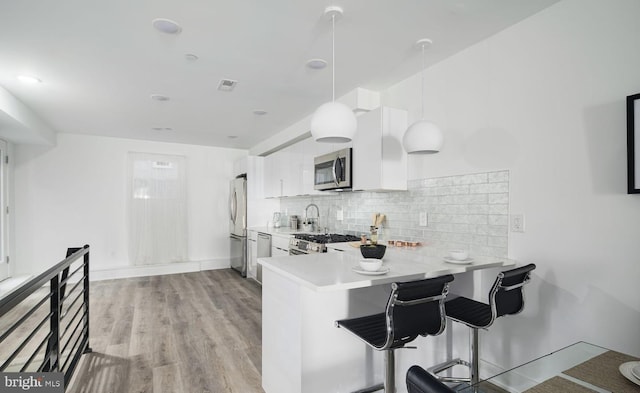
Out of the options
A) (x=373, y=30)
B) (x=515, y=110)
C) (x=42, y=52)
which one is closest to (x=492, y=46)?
(x=515, y=110)

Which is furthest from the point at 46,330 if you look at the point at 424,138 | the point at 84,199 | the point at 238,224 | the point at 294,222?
the point at 424,138

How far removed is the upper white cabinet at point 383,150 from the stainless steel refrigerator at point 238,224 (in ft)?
10.8

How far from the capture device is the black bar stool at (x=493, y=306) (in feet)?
5.81

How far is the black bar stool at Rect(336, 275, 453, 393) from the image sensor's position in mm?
1544

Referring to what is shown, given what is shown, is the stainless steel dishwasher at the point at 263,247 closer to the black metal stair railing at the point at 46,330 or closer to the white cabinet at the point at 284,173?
the white cabinet at the point at 284,173

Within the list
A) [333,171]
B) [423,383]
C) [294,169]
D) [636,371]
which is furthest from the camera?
[294,169]

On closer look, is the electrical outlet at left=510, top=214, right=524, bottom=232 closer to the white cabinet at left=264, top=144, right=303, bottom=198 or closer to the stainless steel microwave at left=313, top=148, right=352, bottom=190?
the stainless steel microwave at left=313, top=148, right=352, bottom=190

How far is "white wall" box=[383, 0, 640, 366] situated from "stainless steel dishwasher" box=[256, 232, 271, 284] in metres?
3.19

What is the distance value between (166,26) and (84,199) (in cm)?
478

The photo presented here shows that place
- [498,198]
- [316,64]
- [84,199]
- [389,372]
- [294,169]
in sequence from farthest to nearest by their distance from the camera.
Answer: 1. [84,199]
2. [294,169]
3. [316,64]
4. [498,198]
5. [389,372]

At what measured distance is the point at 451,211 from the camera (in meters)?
2.70

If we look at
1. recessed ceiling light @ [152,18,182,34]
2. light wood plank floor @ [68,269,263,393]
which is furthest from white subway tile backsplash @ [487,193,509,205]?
recessed ceiling light @ [152,18,182,34]

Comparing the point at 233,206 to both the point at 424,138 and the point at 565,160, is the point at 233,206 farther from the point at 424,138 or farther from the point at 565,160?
the point at 565,160

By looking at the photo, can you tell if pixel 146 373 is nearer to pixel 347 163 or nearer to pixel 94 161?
pixel 347 163
